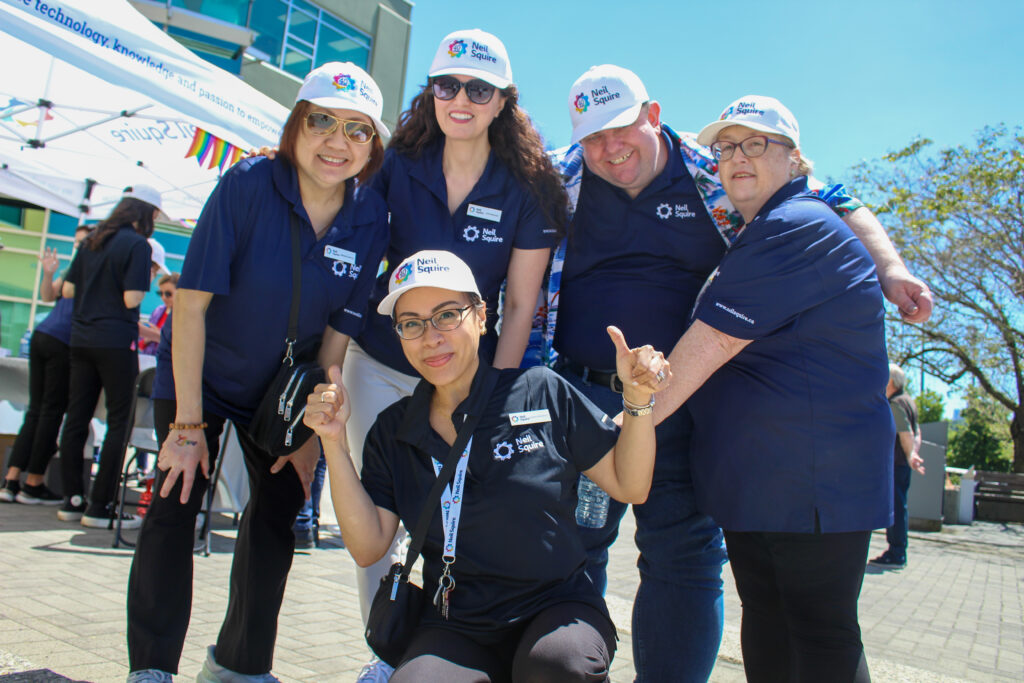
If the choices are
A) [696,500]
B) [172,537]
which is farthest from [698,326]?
[172,537]

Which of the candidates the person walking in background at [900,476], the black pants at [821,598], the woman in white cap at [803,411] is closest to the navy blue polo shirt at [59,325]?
the woman in white cap at [803,411]

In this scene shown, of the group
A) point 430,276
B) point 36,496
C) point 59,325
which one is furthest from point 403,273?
point 36,496

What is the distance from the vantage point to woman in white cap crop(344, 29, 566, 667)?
276 cm

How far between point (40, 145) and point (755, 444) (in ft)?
26.2

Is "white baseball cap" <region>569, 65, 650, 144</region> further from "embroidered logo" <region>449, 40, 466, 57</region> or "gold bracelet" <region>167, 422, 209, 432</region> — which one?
"gold bracelet" <region>167, 422, 209, 432</region>

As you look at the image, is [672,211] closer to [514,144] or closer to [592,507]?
[514,144]

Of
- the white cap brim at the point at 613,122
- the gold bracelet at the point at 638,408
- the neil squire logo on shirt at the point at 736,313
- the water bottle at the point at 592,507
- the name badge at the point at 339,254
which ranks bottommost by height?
the water bottle at the point at 592,507

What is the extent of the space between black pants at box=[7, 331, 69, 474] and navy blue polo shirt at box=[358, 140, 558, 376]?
4257 millimetres

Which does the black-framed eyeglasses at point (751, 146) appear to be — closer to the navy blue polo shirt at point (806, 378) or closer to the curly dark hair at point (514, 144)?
the navy blue polo shirt at point (806, 378)

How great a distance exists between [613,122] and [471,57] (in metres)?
0.58

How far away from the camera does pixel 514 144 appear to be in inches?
116

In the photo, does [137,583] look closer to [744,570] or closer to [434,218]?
[434,218]

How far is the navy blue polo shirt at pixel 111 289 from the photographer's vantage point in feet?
17.9

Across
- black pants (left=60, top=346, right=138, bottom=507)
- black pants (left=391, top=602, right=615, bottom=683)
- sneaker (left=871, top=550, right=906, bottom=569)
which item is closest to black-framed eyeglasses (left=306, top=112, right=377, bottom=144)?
black pants (left=391, top=602, right=615, bottom=683)
